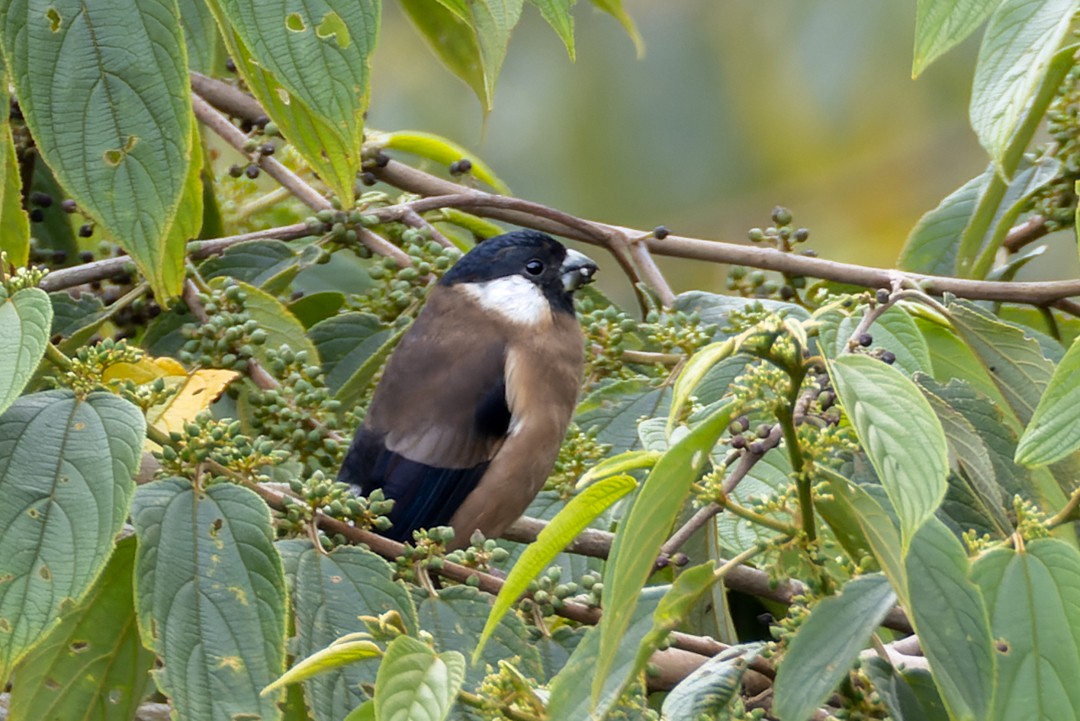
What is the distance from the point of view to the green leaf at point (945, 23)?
4.48ft

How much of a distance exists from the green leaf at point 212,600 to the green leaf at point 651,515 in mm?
416

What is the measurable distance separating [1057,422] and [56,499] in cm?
91

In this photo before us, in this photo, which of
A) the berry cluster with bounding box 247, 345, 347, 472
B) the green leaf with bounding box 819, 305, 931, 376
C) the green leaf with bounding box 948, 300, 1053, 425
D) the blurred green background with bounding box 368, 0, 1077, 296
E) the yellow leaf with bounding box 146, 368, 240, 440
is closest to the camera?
the green leaf with bounding box 819, 305, 931, 376

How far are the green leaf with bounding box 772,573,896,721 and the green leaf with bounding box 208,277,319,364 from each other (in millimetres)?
1212

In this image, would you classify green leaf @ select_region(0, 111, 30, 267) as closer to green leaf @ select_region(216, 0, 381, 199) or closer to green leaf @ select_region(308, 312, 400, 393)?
green leaf @ select_region(308, 312, 400, 393)

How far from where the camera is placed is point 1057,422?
1159mm

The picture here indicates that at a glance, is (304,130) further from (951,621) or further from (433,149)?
(433,149)

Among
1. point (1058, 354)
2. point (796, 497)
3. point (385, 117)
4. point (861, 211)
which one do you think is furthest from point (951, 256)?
point (861, 211)

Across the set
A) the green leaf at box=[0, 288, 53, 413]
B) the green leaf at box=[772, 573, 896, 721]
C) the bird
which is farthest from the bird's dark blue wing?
the green leaf at box=[772, 573, 896, 721]

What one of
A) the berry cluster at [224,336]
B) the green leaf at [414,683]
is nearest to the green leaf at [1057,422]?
the green leaf at [414,683]

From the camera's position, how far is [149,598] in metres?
1.35

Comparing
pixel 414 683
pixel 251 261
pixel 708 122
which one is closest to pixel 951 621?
pixel 414 683

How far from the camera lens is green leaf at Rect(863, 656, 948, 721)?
1.26m

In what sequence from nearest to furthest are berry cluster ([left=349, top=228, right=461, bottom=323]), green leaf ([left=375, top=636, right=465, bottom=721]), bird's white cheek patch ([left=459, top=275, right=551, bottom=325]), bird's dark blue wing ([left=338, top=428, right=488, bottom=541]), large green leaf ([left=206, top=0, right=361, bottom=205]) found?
green leaf ([left=375, top=636, right=465, bottom=721]), large green leaf ([left=206, top=0, right=361, bottom=205]), berry cluster ([left=349, top=228, right=461, bottom=323]), bird's dark blue wing ([left=338, top=428, right=488, bottom=541]), bird's white cheek patch ([left=459, top=275, right=551, bottom=325])
